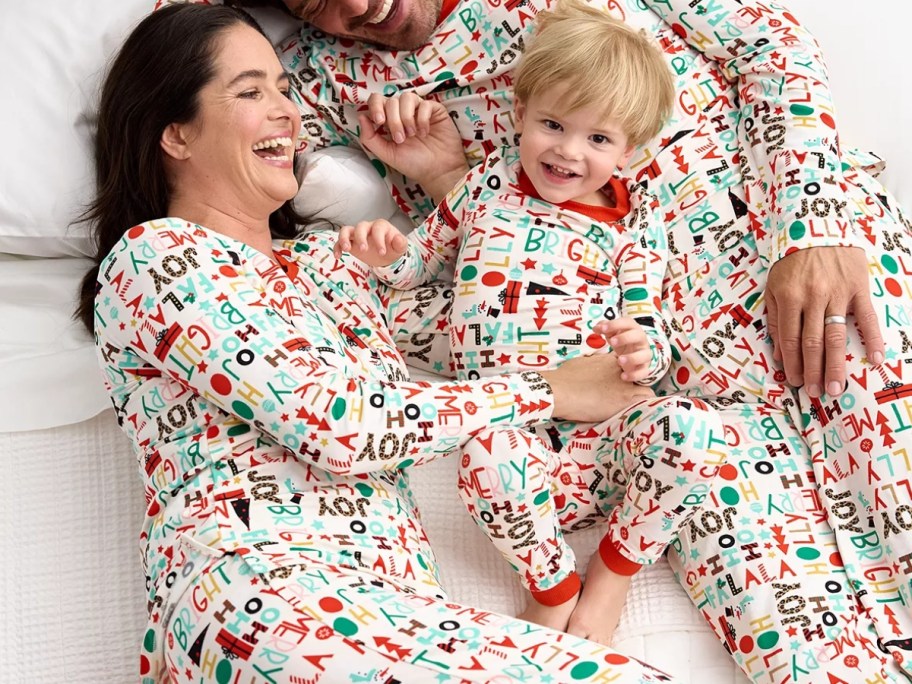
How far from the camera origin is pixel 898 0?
6.61ft

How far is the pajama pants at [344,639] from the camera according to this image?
3.99 feet

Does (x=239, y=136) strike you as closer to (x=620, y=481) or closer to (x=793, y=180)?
(x=620, y=481)

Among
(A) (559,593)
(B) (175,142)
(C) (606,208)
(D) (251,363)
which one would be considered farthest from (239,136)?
(A) (559,593)

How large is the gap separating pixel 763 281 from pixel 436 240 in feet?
1.96

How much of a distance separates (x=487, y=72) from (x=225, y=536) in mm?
1008

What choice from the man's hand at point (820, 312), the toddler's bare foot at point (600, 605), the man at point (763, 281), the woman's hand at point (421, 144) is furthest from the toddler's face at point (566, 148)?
the toddler's bare foot at point (600, 605)

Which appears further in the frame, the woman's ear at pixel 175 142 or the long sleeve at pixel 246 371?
the woman's ear at pixel 175 142

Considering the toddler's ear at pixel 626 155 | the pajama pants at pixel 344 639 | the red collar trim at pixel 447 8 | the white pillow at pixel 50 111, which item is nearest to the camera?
the pajama pants at pixel 344 639

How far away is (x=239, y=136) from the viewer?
1543 mm

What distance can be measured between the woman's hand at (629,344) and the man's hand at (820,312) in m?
0.24

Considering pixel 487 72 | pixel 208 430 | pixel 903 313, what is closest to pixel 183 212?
pixel 208 430

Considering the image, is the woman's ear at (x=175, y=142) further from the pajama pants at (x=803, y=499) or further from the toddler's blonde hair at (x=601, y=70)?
the pajama pants at (x=803, y=499)

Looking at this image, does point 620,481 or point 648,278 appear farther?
point 648,278

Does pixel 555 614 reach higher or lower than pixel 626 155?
lower
